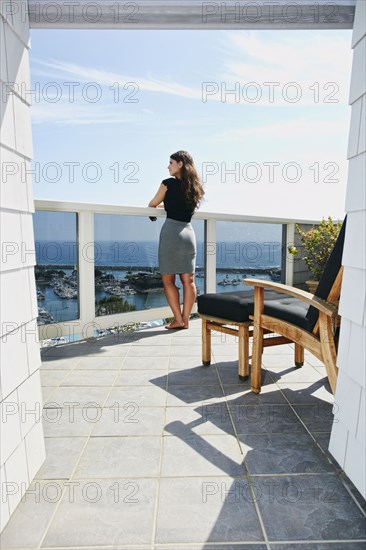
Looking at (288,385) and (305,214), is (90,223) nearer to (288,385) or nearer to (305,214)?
(288,385)

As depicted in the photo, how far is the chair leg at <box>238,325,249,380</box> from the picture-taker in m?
2.41

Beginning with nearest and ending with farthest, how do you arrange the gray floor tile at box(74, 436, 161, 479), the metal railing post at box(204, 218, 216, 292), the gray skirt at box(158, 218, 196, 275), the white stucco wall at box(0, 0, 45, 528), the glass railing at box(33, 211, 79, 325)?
1. the white stucco wall at box(0, 0, 45, 528)
2. the gray floor tile at box(74, 436, 161, 479)
3. the glass railing at box(33, 211, 79, 325)
4. the gray skirt at box(158, 218, 196, 275)
5. the metal railing post at box(204, 218, 216, 292)

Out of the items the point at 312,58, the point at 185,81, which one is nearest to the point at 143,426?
the point at 312,58

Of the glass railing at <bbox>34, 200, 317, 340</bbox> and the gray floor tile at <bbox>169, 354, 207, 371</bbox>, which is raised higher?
the glass railing at <bbox>34, 200, 317, 340</bbox>

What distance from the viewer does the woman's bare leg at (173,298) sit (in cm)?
390

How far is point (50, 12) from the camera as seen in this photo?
1578 millimetres

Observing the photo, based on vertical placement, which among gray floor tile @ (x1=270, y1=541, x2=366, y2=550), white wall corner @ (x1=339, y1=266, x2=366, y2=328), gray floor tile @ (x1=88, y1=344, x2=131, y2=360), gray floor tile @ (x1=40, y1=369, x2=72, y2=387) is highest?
white wall corner @ (x1=339, y1=266, x2=366, y2=328)

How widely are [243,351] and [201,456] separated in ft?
3.01

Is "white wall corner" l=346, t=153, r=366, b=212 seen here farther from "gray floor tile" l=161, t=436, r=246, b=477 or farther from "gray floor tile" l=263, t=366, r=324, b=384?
"gray floor tile" l=263, t=366, r=324, b=384

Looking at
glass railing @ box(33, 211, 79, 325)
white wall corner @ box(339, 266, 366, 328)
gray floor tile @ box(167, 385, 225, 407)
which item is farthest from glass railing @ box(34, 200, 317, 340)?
Result: white wall corner @ box(339, 266, 366, 328)

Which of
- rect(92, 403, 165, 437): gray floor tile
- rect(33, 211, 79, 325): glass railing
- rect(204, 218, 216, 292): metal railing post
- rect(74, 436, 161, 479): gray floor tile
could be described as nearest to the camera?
rect(74, 436, 161, 479): gray floor tile

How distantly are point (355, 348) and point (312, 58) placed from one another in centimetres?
284

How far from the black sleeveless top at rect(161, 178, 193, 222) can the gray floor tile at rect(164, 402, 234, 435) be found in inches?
81.1

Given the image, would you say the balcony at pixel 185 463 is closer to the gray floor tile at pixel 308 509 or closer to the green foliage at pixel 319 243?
the gray floor tile at pixel 308 509
